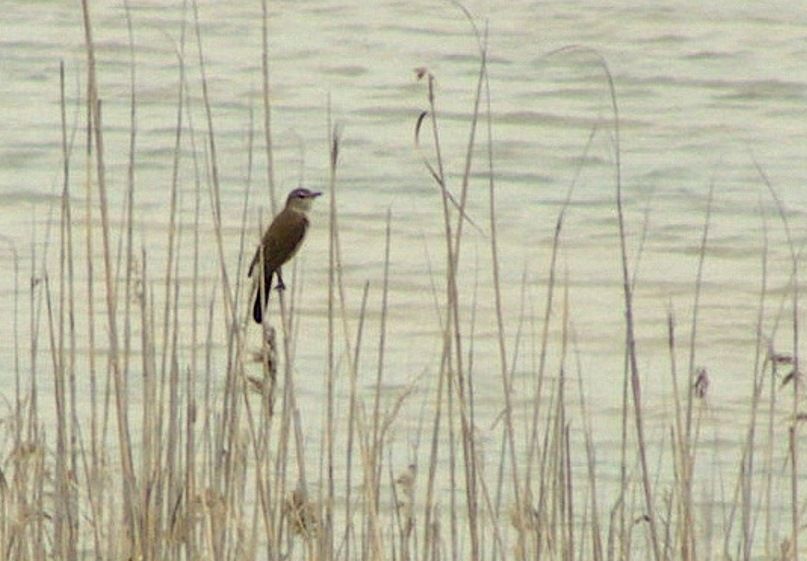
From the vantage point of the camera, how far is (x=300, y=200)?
5645 mm

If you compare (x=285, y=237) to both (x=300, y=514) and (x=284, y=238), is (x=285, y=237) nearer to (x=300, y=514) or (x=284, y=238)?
(x=284, y=238)

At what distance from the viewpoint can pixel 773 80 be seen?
47.6 feet

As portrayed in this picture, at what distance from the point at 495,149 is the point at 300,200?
6870mm

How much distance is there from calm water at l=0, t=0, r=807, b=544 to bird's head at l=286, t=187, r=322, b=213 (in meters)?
0.24

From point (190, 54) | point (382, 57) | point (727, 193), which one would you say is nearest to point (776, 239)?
point (727, 193)

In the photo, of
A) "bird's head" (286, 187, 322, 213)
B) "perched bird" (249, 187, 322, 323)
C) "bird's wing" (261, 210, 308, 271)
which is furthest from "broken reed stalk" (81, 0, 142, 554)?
"bird's head" (286, 187, 322, 213)

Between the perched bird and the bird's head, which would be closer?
the perched bird

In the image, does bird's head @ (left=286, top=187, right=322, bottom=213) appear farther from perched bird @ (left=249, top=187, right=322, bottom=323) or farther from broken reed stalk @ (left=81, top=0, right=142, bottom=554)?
broken reed stalk @ (left=81, top=0, right=142, bottom=554)

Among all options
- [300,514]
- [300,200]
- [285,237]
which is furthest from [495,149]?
[300,514]

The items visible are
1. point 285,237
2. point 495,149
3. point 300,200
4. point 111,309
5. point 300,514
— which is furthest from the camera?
point 495,149

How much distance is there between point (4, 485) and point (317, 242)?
20.5 ft

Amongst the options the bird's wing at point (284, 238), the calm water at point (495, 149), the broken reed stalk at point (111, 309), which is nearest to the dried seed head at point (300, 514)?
the broken reed stalk at point (111, 309)

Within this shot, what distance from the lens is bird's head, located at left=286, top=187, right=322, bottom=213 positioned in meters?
5.61

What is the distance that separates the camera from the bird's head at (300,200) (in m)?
5.61
